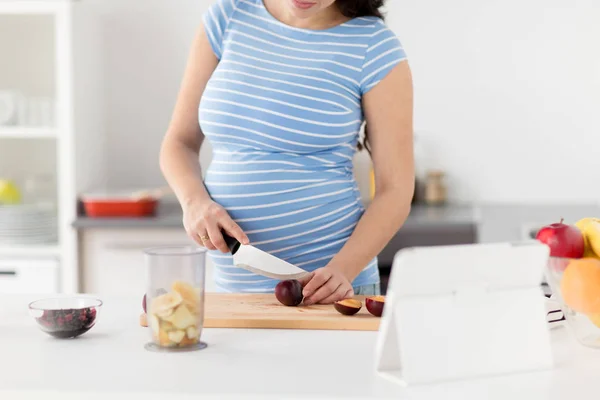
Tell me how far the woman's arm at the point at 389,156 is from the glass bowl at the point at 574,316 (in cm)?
48

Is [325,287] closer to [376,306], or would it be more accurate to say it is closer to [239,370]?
[376,306]

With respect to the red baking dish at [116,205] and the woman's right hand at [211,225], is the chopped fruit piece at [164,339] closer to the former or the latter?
the woman's right hand at [211,225]

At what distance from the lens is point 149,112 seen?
334 centimetres

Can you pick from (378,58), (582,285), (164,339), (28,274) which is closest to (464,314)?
(582,285)

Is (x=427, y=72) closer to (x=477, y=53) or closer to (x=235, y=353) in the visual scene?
(x=477, y=53)

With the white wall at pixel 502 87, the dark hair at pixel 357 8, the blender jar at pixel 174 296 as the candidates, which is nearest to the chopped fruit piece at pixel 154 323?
the blender jar at pixel 174 296

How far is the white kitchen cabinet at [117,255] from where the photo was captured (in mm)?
2863

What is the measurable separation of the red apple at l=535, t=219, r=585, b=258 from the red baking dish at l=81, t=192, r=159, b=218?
6.51ft

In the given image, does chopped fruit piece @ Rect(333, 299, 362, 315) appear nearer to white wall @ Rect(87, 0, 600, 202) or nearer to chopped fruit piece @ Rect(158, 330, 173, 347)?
chopped fruit piece @ Rect(158, 330, 173, 347)

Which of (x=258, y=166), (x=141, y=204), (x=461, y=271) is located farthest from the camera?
(x=141, y=204)

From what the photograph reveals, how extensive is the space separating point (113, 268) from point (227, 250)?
4.88 ft

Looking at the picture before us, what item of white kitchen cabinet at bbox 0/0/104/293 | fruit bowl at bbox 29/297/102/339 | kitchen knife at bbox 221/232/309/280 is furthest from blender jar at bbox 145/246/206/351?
white kitchen cabinet at bbox 0/0/104/293

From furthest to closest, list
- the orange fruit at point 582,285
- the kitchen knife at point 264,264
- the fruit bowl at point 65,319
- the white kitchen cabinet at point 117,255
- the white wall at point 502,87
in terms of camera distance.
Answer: the white wall at point 502,87 → the white kitchen cabinet at point 117,255 → the kitchen knife at point 264,264 → the fruit bowl at point 65,319 → the orange fruit at point 582,285

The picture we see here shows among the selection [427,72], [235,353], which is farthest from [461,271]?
[427,72]
